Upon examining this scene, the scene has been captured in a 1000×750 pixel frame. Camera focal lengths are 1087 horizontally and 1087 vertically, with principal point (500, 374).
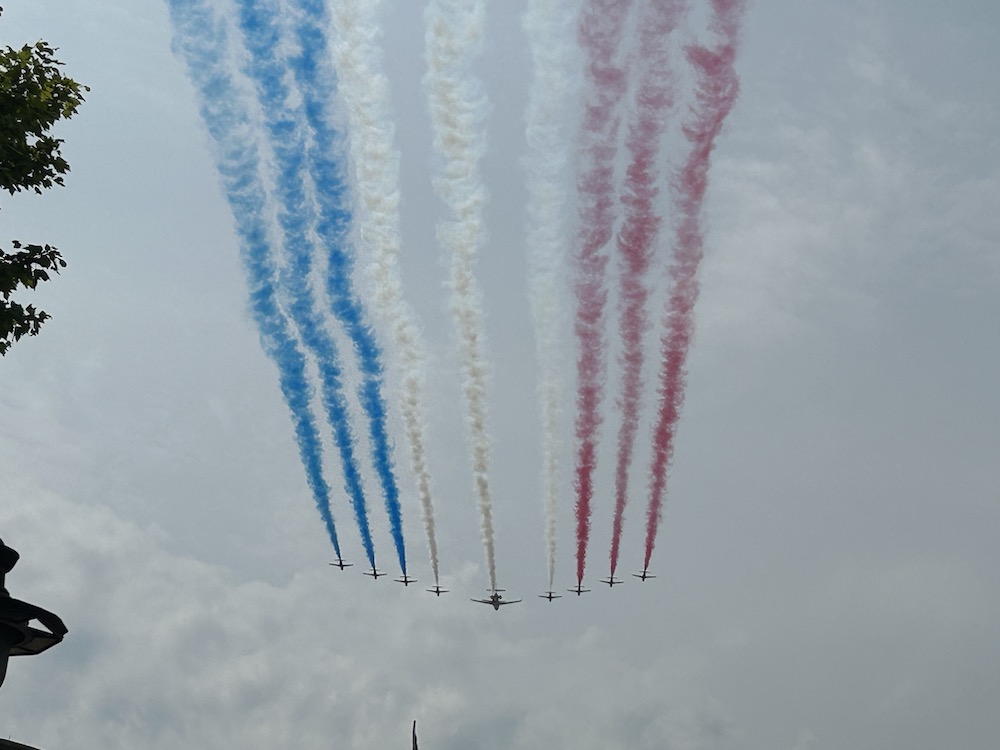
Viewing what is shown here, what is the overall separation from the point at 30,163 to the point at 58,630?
33.6 feet

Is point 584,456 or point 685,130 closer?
point 685,130

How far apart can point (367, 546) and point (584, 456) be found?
1381cm

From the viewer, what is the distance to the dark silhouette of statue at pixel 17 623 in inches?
918

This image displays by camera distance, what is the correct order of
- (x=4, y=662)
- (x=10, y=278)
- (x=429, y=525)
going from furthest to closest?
(x=429, y=525)
(x=4, y=662)
(x=10, y=278)

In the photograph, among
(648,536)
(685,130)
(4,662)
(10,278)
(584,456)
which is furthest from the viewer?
(648,536)

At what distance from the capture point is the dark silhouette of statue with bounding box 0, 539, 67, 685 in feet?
76.5

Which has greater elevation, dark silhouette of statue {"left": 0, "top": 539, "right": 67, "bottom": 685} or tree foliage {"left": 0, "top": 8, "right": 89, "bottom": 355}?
tree foliage {"left": 0, "top": 8, "right": 89, "bottom": 355}

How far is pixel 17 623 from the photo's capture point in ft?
77.5

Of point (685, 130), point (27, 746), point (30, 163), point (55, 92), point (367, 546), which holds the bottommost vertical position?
point (27, 746)

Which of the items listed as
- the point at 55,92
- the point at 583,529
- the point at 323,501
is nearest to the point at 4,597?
the point at 55,92

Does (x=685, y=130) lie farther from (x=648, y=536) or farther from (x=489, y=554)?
(x=489, y=554)

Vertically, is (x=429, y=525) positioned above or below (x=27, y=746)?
above

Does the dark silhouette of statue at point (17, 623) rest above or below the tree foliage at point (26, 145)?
below

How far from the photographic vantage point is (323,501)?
56156mm
